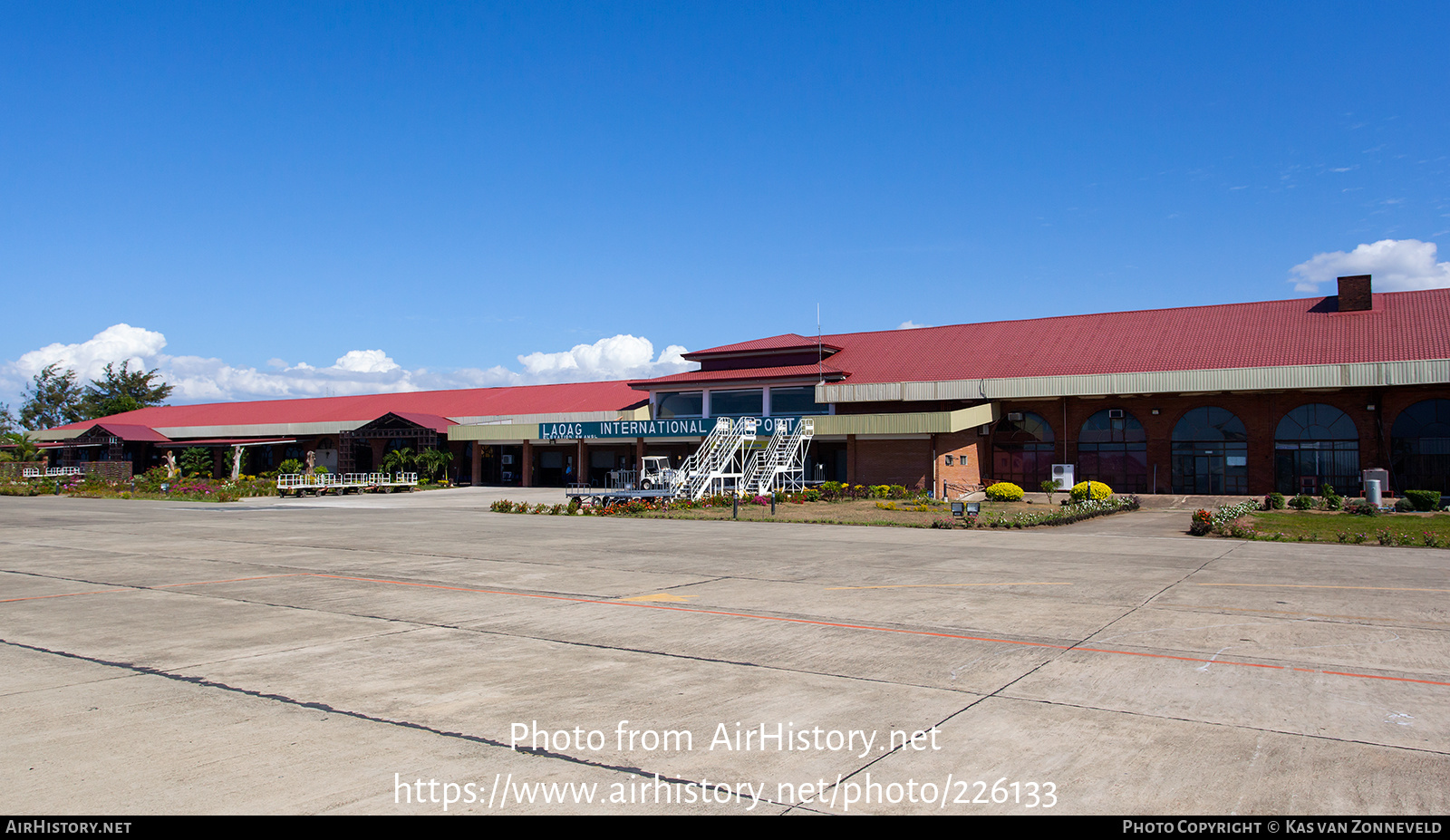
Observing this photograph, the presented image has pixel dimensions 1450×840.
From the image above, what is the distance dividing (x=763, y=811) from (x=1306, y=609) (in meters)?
9.78

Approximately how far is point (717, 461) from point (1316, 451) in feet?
84.2

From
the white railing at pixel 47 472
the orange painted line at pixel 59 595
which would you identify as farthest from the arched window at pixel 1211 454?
the white railing at pixel 47 472

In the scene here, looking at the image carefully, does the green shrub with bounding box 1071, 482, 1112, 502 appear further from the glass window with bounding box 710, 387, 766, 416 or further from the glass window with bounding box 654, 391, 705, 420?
the glass window with bounding box 654, 391, 705, 420

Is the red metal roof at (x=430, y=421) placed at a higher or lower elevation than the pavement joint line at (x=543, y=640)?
higher

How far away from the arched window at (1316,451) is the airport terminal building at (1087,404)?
5 centimetres

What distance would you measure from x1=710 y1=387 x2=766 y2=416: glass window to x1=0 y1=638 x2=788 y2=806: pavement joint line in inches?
1600

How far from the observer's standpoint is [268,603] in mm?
12172

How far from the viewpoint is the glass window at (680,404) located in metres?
50.9

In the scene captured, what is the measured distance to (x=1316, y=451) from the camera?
3775 cm

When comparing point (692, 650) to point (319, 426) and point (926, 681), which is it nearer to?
point (926, 681)

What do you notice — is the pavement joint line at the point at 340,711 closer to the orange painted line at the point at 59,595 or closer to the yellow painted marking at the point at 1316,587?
the orange painted line at the point at 59,595

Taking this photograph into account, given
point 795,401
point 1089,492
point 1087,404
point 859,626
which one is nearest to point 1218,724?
point 859,626

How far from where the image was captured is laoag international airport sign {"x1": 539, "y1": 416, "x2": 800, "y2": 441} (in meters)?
45.5

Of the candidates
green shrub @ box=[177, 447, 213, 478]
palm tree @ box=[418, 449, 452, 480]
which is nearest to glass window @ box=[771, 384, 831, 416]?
palm tree @ box=[418, 449, 452, 480]
